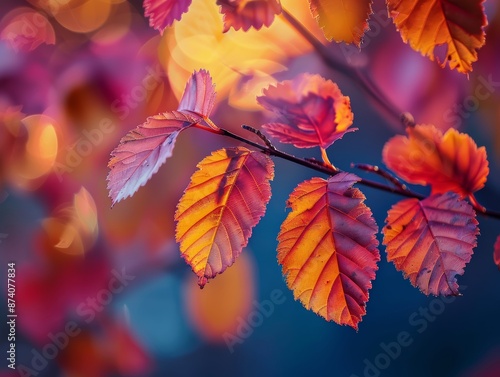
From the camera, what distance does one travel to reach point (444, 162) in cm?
35

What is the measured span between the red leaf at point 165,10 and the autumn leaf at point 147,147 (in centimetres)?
5

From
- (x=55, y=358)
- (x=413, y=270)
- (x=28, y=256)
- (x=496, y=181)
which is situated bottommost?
(x=55, y=358)

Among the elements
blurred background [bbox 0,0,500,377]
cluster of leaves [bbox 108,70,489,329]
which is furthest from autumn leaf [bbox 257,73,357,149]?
blurred background [bbox 0,0,500,377]

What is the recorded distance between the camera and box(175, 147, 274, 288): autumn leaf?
0.27 metres

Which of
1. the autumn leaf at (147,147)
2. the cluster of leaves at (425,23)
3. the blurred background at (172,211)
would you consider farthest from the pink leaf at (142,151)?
the blurred background at (172,211)

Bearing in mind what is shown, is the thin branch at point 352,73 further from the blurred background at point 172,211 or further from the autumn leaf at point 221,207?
the autumn leaf at point 221,207

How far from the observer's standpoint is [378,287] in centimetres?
67

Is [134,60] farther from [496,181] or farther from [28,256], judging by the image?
[496,181]

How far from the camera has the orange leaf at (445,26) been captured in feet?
0.77

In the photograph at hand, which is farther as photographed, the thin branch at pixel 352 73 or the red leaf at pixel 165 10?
the thin branch at pixel 352 73

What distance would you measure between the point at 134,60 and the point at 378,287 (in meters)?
0.54

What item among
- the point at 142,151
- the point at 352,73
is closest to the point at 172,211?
the point at 352,73

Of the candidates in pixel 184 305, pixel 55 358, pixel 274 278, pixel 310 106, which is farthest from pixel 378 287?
pixel 55 358

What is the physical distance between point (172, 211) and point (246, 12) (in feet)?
1.53
